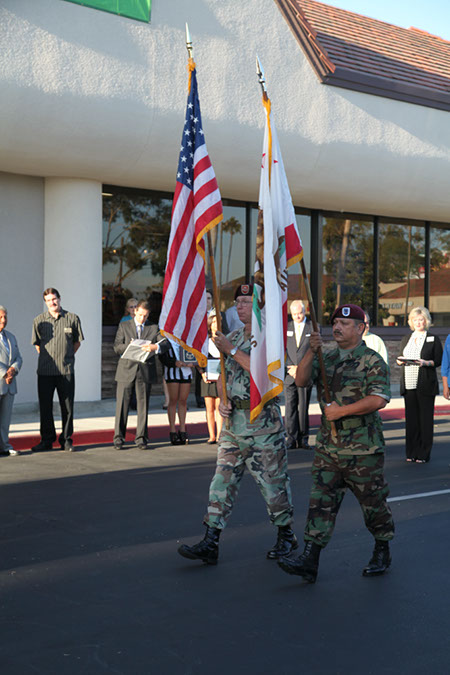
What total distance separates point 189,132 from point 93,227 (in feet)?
28.4

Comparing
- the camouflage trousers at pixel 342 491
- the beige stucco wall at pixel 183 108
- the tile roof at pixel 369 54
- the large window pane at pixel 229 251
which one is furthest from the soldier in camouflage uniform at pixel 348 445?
the large window pane at pixel 229 251

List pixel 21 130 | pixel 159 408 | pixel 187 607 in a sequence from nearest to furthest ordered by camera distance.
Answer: pixel 187 607 → pixel 21 130 → pixel 159 408

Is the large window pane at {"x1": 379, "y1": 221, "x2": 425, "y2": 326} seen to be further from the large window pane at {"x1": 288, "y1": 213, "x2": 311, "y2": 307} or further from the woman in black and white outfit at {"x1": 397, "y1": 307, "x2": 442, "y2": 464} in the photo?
the woman in black and white outfit at {"x1": 397, "y1": 307, "x2": 442, "y2": 464}

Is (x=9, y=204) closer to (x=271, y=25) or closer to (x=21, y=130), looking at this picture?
(x=21, y=130)

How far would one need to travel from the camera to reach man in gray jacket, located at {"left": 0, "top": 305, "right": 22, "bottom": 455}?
10.3 metres

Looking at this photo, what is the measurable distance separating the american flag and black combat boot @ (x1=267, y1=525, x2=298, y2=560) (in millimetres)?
1408

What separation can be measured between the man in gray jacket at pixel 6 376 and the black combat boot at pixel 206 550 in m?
5.39

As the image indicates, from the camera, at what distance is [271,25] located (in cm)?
1541

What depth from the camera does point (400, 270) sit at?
818 inches

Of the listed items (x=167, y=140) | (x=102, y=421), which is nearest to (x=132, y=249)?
(x=167, y=140)

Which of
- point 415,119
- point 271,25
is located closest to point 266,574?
point 271,25

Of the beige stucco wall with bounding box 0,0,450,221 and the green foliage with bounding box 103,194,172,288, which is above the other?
the beige stucco wall with bounding box 0,0,450,221

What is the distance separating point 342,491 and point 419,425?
201 inches

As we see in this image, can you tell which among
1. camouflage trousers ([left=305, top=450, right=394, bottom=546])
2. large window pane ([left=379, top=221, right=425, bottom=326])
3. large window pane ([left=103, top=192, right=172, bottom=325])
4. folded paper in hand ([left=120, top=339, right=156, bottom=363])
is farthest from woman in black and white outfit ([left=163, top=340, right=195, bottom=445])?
large window pane ([left=379, top=221, right=425, bottom=326])
